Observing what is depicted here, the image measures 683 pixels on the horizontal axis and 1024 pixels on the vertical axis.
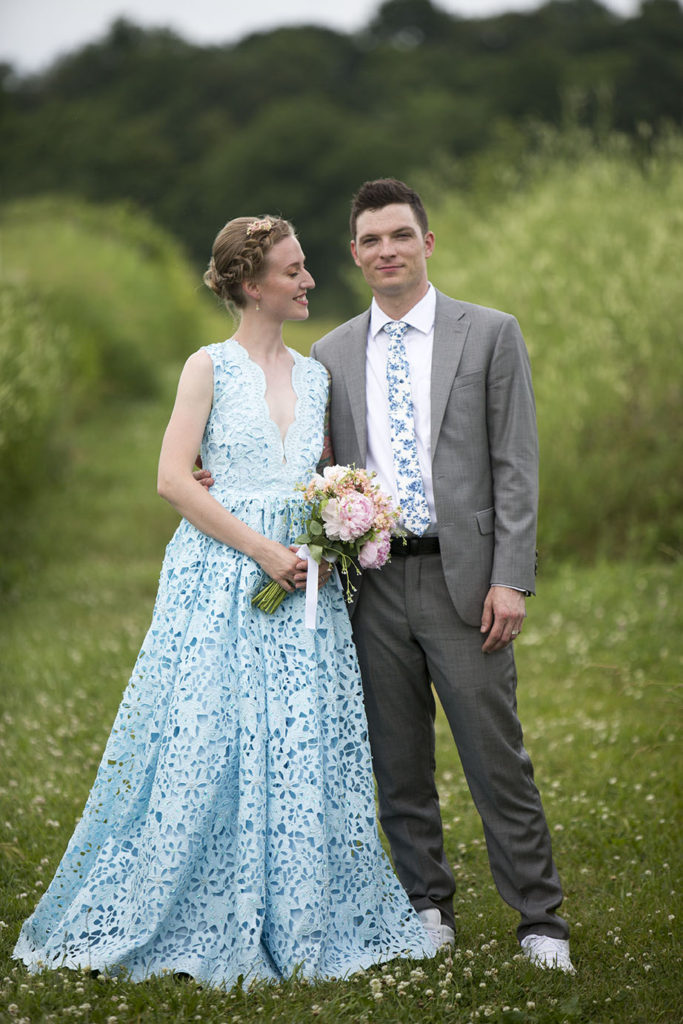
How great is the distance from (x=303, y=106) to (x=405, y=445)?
143ft

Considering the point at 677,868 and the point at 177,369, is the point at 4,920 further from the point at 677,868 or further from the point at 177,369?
the point at 177,369

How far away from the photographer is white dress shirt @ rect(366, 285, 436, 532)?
11.8ft

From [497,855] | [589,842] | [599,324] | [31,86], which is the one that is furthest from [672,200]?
[31,86]

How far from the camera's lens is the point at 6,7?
48.2 ft

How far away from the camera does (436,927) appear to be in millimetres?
3645

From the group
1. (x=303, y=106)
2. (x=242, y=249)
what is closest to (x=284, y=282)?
(x=242, y=249)

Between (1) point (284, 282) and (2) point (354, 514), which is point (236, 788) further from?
(1) point (284, 282)

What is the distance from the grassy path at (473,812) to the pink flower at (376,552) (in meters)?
1.25

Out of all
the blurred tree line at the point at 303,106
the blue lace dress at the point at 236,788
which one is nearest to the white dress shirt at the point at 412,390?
the blue lace dress at the point at 236,788

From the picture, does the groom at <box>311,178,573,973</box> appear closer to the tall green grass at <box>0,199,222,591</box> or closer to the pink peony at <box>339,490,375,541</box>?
the pink peony at <box>339,490,375,541</box>

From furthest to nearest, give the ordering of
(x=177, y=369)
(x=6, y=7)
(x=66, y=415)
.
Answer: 1. (x=177, y=369)
2. (x=6, y=7)
3. (x=66, y=415)

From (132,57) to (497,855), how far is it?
154ft

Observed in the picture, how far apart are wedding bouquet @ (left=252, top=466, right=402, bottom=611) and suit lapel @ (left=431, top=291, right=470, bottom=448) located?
0.33 metres

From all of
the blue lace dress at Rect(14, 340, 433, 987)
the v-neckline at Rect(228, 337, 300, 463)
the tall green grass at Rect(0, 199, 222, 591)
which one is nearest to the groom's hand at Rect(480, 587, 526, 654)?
the blue lace dress at Rect(14, 340, 433, 987)
